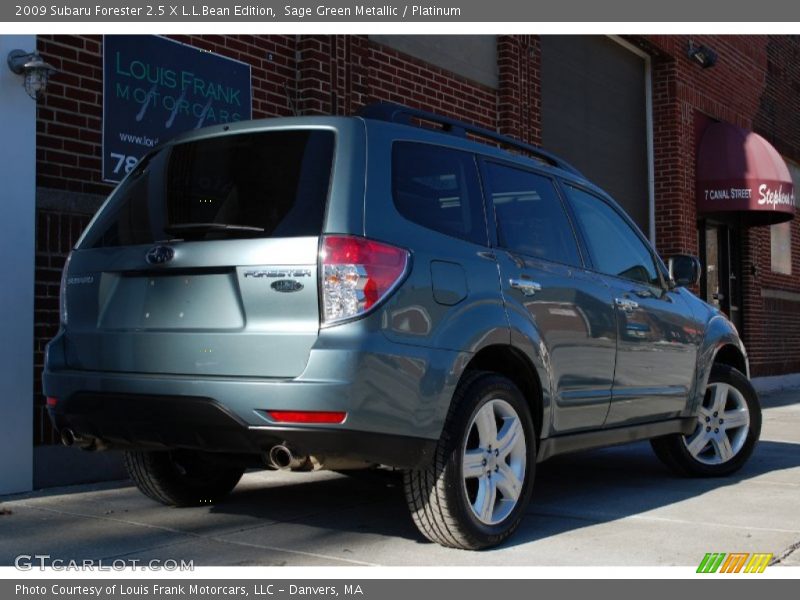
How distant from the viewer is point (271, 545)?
455 cm

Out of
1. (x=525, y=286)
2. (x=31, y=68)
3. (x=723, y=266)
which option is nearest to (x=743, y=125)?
(x=723, y=266)

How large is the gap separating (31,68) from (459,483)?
3.64 metres

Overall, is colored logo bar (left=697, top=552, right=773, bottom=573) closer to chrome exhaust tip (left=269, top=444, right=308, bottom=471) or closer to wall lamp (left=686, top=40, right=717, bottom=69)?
chrome exhaust tip (left=269, top=444, right=308, bottom=471)

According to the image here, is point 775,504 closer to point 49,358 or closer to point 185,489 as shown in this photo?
point 185,489

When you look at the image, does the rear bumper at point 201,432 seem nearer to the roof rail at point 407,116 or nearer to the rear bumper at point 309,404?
the rear bumper at point 309,404

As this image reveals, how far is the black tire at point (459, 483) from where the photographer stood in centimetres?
417

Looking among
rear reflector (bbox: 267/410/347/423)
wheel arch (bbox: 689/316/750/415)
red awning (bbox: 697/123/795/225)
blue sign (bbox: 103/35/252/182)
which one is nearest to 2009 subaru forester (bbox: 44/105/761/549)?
rear reflector (bbox: 267/410/347/423)

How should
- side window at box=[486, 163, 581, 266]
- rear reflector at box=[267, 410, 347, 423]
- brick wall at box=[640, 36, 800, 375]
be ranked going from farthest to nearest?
brick wall at box=[640, 36, 800, 375], side window at box=[486, 163, 581, 266], rear reflector at box=[267, 410, 347, 423]

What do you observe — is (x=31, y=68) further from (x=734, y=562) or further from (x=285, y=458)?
(x=734, y=562)

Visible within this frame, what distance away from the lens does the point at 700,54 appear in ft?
46.9

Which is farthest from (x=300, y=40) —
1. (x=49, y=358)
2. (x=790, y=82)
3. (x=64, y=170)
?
(x=790, y=82)

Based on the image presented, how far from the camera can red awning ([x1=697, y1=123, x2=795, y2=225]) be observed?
1438 centimetres

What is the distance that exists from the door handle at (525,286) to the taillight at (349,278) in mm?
955

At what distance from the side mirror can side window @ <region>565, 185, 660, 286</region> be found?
201mm
